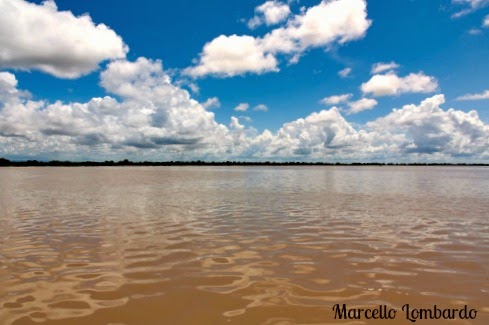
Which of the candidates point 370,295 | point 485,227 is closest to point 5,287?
point 370,295

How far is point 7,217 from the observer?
18766 mm

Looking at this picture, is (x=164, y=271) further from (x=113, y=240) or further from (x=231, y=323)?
(x=113, y=240)

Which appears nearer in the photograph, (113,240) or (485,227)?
(113,240)

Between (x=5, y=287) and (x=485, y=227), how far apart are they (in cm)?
1943

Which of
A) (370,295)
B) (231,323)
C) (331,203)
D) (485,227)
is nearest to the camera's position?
(231,323)

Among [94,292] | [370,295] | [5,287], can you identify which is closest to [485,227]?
[370,295]

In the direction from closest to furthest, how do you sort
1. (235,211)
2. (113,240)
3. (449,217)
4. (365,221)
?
(113,240) → (365,221) → (449,217) → (235,211)

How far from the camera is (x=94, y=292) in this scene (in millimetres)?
7766
